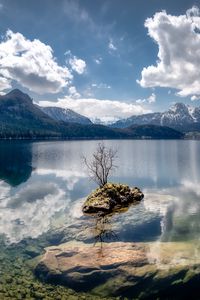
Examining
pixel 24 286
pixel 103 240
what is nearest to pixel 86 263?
pixel 24 286

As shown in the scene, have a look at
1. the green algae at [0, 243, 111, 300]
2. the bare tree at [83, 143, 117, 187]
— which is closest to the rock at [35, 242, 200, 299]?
the green algae at [0, 243, 111, 300]

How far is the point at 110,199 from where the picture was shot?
206 ft

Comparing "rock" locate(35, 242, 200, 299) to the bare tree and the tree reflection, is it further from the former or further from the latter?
the bare tree

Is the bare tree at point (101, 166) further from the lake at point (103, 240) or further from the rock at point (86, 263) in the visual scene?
the rock at point (86, 263)

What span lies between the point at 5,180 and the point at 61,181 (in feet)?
60.9

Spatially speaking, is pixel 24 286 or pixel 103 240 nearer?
pixel 24 286

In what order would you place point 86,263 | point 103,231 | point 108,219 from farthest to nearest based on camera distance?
point 108,219, point 103,231, point 86,263

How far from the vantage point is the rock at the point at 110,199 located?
59.3 metres

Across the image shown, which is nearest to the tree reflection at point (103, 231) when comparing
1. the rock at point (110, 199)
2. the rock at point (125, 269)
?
the rock at point (125, 269)

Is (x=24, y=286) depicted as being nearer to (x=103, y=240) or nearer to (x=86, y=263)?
(x=86, y=263)

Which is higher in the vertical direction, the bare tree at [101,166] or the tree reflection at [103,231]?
the bare tree at [101,166]

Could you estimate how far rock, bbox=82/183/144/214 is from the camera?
5934cm

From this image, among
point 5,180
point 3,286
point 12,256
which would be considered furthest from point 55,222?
point 5,180

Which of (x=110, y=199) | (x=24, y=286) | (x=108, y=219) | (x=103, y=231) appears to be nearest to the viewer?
(x=24, y=286)
